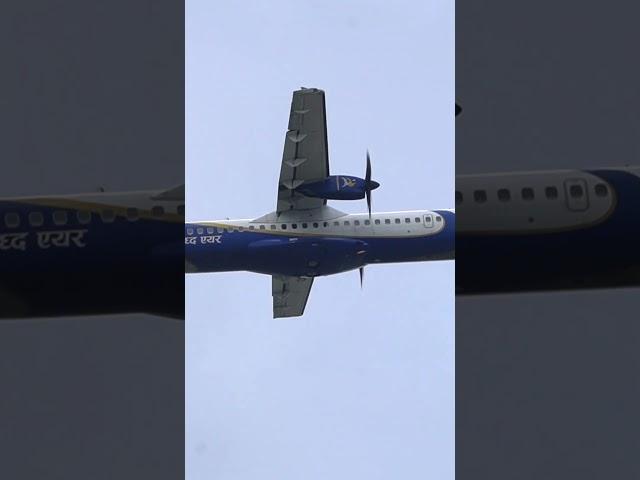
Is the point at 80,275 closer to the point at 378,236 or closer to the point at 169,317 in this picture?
the point at 169,317

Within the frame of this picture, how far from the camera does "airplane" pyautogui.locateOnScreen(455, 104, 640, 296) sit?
48469 millimetres

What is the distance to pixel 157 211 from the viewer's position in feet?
170

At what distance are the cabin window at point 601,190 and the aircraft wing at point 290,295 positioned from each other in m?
24.0

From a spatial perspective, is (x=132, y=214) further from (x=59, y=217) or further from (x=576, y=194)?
(x=576, y=194)

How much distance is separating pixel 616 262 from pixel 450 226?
1608 centimetres

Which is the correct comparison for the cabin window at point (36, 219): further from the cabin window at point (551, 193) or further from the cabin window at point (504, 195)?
the cabin window at point (551, 193)

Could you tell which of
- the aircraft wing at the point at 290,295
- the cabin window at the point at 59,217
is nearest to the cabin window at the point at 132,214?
the cabin window at the point at 59,217

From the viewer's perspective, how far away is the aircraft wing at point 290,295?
242 ft

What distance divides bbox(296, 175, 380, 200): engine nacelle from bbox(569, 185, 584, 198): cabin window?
15.4 metres

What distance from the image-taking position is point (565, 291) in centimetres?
4872

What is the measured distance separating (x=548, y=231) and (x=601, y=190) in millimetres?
2622

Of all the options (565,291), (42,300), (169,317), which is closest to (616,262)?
(565,291)

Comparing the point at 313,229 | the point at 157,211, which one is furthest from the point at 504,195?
the point at 313,229

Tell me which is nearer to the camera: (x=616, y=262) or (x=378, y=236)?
Result: (x=616, y=262)
